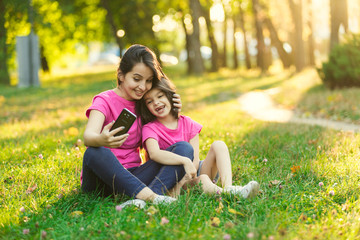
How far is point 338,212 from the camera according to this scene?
9.00 feet

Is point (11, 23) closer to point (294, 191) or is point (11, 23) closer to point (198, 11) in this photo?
point (198, 11)

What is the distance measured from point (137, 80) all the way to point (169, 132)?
0.55 meters

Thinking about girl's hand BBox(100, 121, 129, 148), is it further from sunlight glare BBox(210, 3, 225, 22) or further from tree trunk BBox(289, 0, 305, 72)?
sunlight glare BBox(210, 3, 225, 22)

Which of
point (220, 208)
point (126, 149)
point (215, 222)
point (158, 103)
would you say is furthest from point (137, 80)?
point (215, 222)

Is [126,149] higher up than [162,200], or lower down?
higher up

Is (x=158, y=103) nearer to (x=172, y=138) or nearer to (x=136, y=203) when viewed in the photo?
(x=172, y=138)

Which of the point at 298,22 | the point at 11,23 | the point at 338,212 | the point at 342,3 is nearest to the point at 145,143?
the point at 338,212

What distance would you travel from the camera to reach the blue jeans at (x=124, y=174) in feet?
9.59

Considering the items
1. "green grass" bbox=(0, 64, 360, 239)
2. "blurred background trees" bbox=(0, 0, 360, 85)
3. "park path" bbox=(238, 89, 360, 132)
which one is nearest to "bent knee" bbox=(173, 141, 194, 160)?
"green grass" bbox=(0, 64, 360, 239)

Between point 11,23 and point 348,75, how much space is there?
14816 millimetres

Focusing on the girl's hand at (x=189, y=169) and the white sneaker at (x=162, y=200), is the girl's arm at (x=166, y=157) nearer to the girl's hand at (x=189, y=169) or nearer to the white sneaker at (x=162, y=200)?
the girl's hand at (x=189, y=169)

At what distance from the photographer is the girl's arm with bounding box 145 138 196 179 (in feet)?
10.2

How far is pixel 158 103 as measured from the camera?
338 centimetres

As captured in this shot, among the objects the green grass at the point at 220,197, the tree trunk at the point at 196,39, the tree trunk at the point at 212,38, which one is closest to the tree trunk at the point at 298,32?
the tree trunk at the point at 196,39
